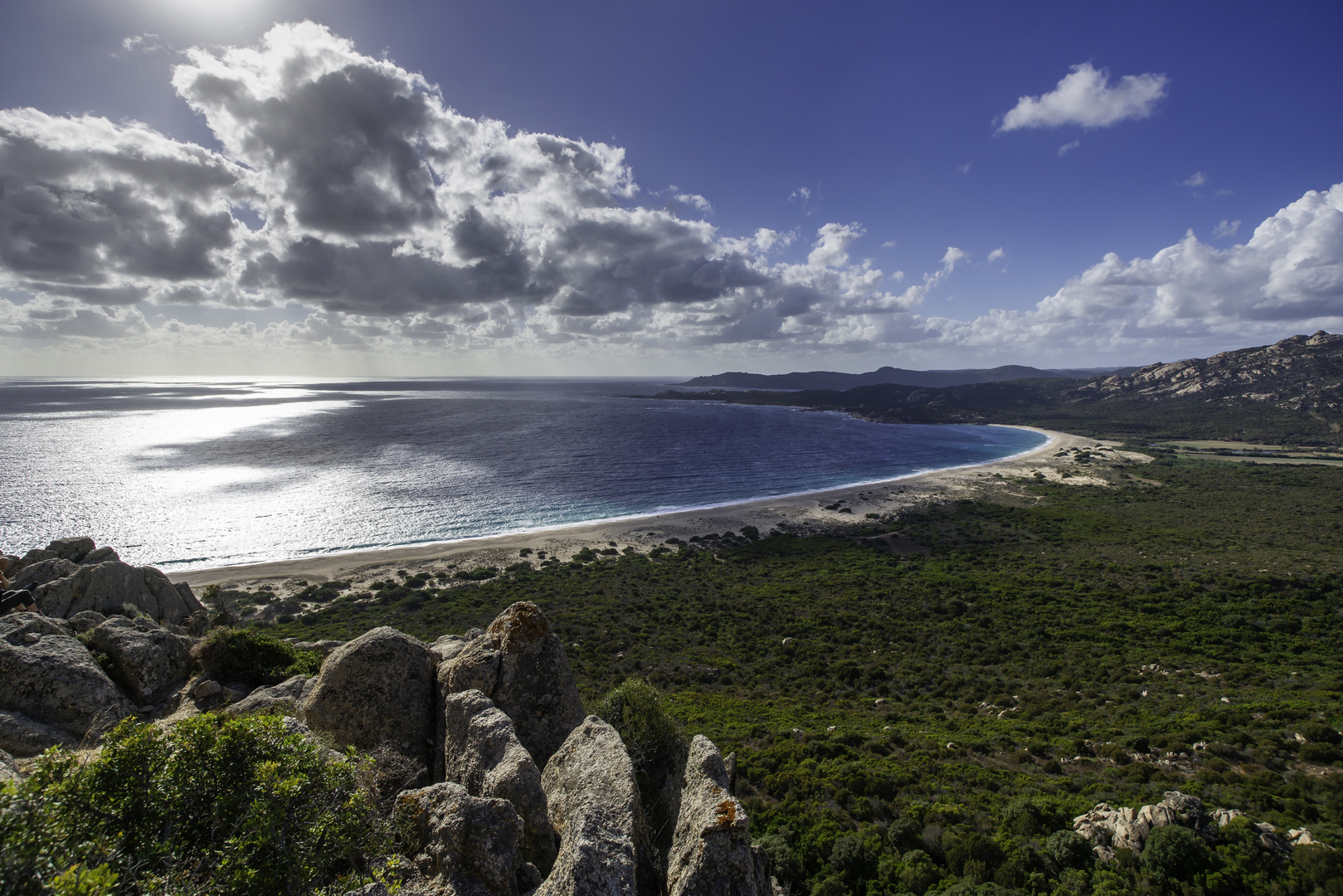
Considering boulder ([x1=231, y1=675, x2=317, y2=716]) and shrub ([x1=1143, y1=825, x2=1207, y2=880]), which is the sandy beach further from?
shrub ([x1=1143, y1=825, x2=1207, y2=880])

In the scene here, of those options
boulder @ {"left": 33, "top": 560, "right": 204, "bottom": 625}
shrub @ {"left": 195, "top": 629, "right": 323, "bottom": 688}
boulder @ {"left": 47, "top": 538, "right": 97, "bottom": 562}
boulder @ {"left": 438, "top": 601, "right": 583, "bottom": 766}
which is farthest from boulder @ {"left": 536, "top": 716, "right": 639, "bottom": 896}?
boulder @ {"left": 47, "top": 538, "right": 97, "bottom": 562}

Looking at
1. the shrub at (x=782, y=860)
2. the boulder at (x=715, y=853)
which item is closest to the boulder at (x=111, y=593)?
the boulder at (x=715, y=853)

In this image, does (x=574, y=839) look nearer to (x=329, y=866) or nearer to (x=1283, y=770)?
(x=329, y=866)

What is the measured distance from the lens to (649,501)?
96.2 metres

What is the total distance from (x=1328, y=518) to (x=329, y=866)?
123298 millimetres

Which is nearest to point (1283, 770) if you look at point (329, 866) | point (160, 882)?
point (329, 866)

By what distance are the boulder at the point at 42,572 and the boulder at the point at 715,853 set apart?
3867cm

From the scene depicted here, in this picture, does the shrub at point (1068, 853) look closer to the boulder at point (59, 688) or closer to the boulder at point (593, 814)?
the boulder at point (593, 814)

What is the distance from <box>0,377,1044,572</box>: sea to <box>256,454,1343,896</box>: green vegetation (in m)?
26.1

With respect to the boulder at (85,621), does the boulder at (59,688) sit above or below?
above

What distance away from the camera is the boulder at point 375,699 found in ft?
50.0

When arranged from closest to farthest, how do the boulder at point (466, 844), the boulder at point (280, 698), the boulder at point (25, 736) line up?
the boulder at point (466, 844) → the boulder at point (25, 736) → the boulder at point (280, 698)

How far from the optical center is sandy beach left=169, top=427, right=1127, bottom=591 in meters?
59.2

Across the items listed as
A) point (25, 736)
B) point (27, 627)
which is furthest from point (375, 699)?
point (27, 627)
